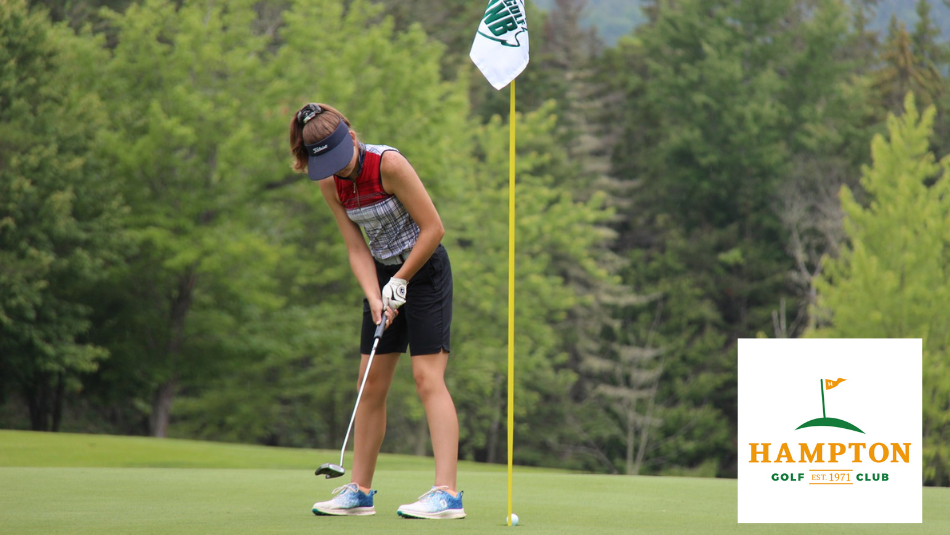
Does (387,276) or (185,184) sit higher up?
(185,184)

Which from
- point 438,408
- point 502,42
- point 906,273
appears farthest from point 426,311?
point 906,273

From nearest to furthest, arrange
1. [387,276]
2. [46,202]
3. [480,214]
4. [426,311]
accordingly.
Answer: [426,311] → [387,276] → [46,202] → [480,214]

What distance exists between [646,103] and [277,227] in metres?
21.9

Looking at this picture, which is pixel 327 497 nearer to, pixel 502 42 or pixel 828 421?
pixel 502 42

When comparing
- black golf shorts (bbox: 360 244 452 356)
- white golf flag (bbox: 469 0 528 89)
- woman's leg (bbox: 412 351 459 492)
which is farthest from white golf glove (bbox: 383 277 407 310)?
white golf flag (bbox: 469 0 528 89)

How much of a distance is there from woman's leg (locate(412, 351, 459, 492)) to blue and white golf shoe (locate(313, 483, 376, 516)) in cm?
37

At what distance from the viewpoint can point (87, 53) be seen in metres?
20.6

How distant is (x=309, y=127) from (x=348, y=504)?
5.32ft

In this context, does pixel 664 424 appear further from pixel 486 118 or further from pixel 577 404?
pixel 486 118

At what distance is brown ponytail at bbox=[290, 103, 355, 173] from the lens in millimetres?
4438

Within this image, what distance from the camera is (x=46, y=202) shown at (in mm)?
17391

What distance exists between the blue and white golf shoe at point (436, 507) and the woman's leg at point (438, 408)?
11 centimetres

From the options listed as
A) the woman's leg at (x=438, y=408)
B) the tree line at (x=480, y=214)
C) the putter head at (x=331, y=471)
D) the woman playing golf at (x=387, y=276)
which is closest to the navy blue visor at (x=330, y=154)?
the woman playing golf at (x=387, y=276)

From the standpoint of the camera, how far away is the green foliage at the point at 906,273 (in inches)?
872
